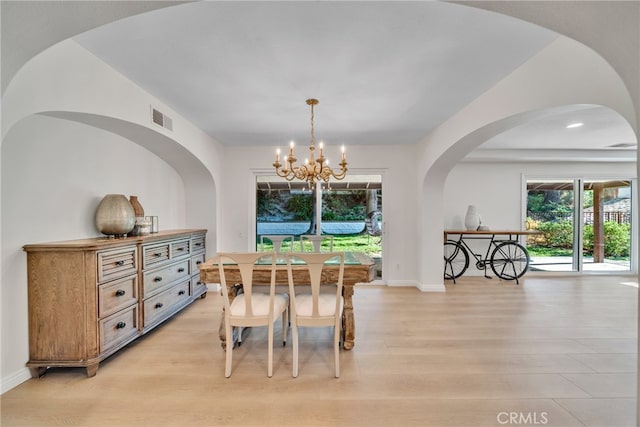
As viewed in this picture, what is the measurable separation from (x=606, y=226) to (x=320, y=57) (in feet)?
23.3

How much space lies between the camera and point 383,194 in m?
5.07

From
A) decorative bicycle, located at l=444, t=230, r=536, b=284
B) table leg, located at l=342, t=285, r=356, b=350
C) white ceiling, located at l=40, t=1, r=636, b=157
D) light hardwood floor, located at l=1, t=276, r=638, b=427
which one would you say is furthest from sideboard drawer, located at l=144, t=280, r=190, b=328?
decorative bicycle, located at l=444, t=230, r=536, b=284

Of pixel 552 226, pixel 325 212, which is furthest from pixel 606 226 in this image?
pixel 325 212

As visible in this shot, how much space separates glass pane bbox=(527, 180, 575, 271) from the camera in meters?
5.84

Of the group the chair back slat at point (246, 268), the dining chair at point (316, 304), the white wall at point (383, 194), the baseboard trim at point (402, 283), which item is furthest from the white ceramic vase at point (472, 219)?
the chair back slat at point (246, 268)

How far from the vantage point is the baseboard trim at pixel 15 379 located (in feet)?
6.60

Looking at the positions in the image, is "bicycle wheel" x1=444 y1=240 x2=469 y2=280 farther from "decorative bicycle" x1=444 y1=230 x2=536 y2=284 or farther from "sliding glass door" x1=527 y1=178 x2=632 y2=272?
"sliding glass door" x1=527 y1=178 x2=632 y2=272

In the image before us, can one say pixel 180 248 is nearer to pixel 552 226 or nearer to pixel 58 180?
pixel 58 180

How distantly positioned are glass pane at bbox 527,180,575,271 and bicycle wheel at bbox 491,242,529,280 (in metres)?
0.51

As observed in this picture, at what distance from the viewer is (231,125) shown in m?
3.88

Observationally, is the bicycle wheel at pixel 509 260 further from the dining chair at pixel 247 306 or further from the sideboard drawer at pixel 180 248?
the sideboard drawer at pixel 180 248

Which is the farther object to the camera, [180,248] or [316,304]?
[180,248]

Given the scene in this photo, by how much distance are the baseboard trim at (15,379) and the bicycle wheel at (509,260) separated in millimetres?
6438

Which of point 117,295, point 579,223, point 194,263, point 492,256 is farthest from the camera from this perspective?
point 579,223
